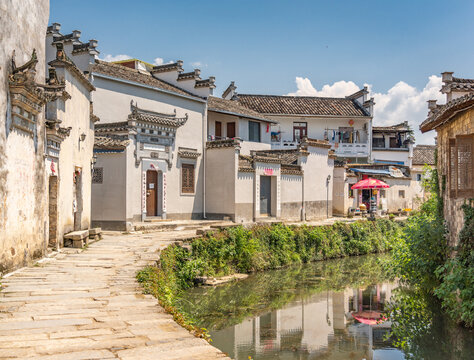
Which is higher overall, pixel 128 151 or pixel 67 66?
pixel 67 66

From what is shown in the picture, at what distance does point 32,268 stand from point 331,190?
2062 cm

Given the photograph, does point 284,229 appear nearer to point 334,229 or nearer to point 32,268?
point 334,229

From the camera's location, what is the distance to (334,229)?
71.9 ft

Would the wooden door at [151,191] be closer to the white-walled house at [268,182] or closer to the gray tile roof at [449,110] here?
the white-walled house at [268,182]

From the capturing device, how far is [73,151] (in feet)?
43.5

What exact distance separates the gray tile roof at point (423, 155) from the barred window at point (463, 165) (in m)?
30.4

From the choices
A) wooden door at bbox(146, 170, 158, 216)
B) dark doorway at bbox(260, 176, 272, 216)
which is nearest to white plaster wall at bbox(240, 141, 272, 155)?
dark doorway at bbox(260, 176, 272, 216)

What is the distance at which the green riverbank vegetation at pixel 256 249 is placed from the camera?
1185cm

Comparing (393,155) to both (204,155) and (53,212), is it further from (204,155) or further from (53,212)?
(53,212)

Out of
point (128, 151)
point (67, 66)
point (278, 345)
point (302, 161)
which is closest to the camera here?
point (278, 345)

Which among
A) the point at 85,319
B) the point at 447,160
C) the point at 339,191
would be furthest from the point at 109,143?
the point at 339,191

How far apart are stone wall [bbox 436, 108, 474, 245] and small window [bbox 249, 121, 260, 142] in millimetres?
16162

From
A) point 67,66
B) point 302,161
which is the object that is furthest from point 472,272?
point 302,161

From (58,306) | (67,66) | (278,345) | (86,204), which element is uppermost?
(67,66)
